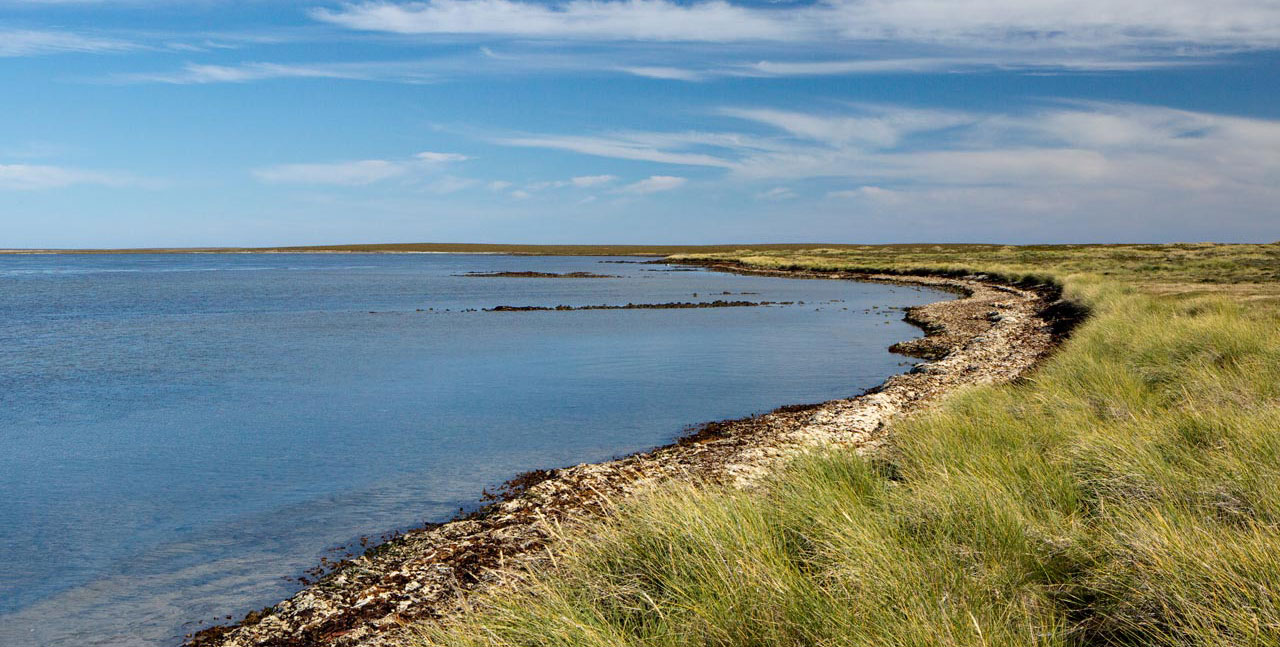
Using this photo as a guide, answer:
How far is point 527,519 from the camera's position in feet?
26.7

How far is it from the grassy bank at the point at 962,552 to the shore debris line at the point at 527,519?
73 cm

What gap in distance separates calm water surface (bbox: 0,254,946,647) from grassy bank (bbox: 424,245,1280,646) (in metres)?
4.09

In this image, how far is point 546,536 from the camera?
24.7 feet

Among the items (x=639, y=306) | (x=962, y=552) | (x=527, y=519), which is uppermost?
(x=962, y=552)

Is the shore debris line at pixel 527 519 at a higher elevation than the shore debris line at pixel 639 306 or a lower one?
higher

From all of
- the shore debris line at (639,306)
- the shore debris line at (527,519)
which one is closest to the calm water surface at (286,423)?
the shore debris line at (527,519)

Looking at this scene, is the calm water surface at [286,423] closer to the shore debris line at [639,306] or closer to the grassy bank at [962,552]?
the grassy bank at [962,552]

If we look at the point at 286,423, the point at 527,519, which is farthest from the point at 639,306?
the point at 527,519

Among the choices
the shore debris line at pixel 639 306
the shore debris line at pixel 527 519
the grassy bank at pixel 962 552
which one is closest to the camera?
the grassy bank at pixel 962 552

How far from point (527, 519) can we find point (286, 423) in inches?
319

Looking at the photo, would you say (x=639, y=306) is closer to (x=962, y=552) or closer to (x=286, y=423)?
(x=286, y=423)

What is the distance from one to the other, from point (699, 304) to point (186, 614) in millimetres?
37824

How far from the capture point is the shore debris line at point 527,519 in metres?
6.04

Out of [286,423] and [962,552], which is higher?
[962,552]
